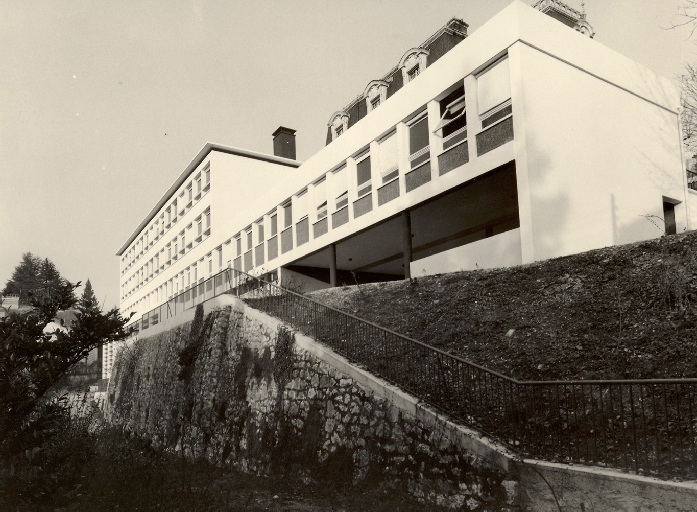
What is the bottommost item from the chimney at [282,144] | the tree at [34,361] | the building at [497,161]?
the tree at [34,361]

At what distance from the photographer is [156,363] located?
25.3m

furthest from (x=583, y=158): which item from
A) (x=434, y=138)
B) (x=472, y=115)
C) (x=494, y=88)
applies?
(x=434, y=138)

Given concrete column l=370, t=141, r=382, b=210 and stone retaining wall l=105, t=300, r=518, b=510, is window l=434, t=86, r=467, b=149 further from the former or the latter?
stone retaining wall l=105, t=300, r=518, b=510

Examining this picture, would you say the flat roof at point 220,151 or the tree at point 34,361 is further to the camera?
the flat roof at point 220,151

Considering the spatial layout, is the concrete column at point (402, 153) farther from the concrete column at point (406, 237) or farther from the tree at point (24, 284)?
the tree at point (24, 284)

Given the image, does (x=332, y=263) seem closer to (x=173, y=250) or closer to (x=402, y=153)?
(x=402, y=153)

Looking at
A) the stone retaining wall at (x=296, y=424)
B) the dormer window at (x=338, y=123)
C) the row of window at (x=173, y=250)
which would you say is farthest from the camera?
the row of window at (x=173, y=250)

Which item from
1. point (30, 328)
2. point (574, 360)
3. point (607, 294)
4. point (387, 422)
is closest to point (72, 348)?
point (30, 328)

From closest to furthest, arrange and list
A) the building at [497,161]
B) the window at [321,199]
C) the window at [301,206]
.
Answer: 1. the building at [497,161]
2. the window at [321,199]
3. the window at [301,206]

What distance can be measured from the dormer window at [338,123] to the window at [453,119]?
1042 centimetres

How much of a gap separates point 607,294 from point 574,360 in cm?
193

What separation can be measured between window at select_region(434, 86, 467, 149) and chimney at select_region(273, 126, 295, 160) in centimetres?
2497

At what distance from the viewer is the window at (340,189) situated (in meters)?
22.5

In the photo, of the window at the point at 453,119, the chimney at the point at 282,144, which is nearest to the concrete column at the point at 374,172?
the window at the point at 453,119
